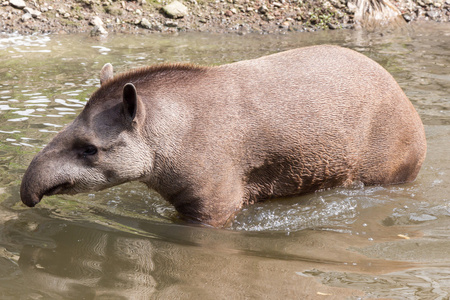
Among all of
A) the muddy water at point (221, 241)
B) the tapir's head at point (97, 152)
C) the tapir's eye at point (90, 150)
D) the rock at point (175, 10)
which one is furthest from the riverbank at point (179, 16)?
the tapir's eye at point (90, 150)

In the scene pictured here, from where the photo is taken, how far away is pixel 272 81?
224 inches

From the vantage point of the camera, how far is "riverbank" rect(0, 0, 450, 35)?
44.8ft

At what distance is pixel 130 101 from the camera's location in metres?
4.91

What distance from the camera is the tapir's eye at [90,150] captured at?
16.5 ft

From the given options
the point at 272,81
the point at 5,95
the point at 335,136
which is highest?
the point at 272,81

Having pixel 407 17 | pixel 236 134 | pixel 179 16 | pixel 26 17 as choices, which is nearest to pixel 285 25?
pixel 179 16

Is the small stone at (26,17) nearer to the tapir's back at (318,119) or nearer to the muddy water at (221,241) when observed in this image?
the muddy water at (221,241)

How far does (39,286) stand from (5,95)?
5829 mm

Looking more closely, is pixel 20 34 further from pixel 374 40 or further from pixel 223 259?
pixel 223 259

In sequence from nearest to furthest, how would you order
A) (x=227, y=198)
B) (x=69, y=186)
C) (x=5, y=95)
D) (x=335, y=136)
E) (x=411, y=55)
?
(x=69, y=186) → (x=227, y=198) → (x=335, y=136) → (x=5, y=95) → (x=411, y=55)

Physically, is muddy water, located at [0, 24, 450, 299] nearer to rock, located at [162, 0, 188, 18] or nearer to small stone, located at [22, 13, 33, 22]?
small stone, located at [22, 13, 33, 22]

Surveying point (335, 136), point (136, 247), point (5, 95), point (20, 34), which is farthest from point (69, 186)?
point (20, 34)

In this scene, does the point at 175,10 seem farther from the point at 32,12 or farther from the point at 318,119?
the point at 318,119

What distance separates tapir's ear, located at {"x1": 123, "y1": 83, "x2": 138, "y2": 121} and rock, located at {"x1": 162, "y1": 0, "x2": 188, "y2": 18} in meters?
9.96
